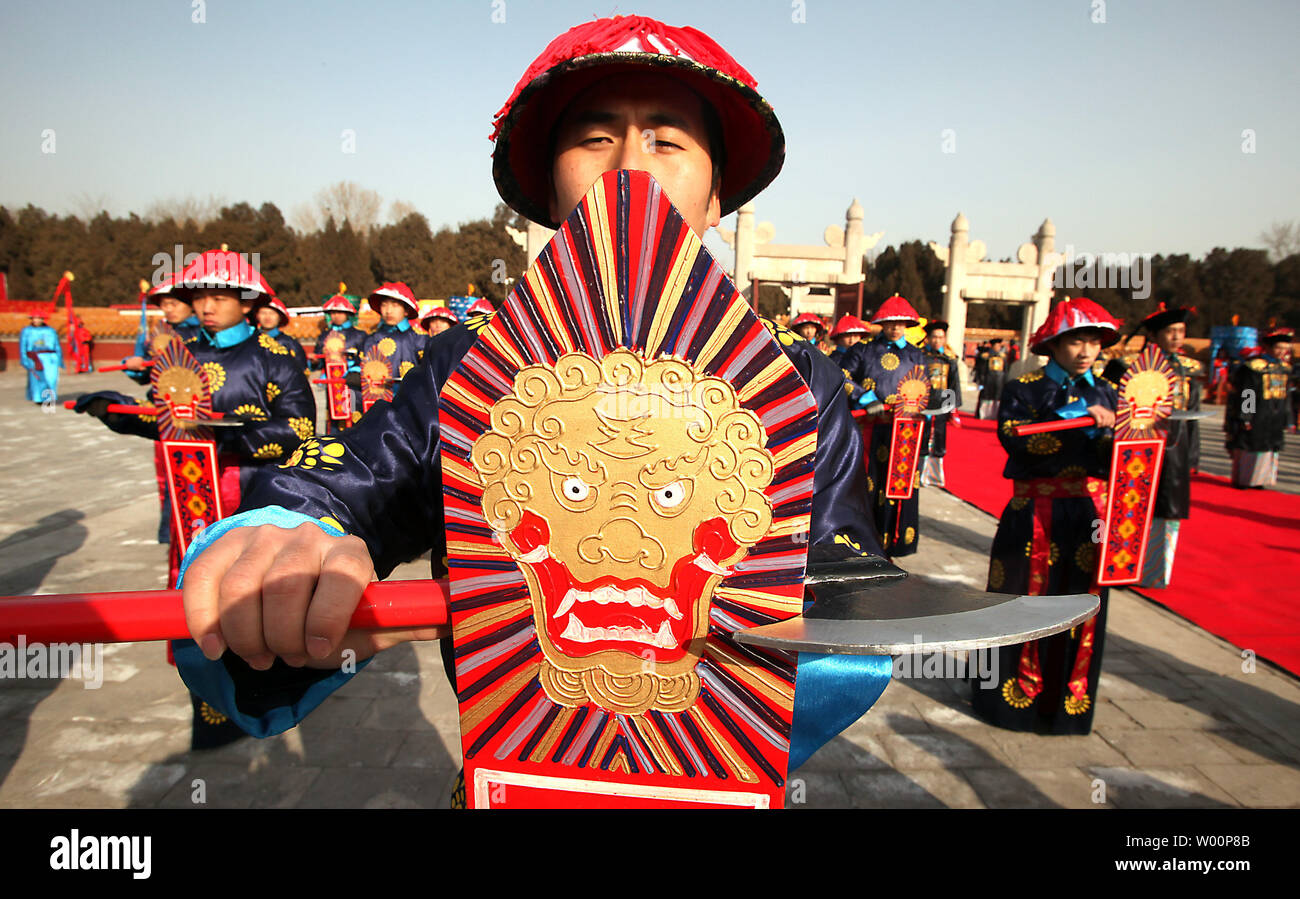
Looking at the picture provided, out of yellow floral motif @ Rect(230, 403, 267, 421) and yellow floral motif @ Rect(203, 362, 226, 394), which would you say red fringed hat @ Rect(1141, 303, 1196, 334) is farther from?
yellow floral motif @ Rect(203, 362, 226, 394)

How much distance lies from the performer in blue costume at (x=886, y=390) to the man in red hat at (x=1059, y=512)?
2371 mm

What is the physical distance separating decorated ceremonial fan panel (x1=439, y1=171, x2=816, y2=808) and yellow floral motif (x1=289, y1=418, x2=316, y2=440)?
10.3 feet

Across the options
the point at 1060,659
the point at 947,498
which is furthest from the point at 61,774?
the point at 947,498

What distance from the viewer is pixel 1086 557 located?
3.35m

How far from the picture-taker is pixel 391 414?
109cm

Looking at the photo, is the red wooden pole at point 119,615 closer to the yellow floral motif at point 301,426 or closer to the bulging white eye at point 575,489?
the bulging white eye at point 575,489

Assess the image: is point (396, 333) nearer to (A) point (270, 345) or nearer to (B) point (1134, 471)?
(A) point (270, 345)

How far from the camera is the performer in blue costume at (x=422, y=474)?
0.75m

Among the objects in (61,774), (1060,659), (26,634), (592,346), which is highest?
(592,346)

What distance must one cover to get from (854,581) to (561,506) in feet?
1.31

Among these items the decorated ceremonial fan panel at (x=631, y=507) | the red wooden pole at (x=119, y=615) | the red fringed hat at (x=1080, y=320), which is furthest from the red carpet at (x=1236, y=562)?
the red wooden pole at (x=119, y=615)

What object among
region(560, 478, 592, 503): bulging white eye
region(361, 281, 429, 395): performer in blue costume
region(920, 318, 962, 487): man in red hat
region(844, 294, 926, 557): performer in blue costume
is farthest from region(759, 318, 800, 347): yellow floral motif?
region(361, 281, 429, 395): performer in blue costume

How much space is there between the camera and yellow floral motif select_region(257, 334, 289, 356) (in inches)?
141

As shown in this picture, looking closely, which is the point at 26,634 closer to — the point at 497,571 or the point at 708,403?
the point at 497,571
